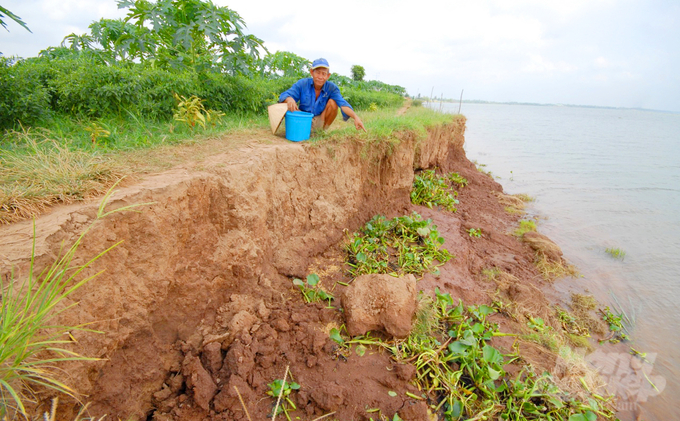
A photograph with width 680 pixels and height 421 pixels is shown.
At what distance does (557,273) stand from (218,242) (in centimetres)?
529

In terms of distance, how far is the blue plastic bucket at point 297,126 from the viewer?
398cm

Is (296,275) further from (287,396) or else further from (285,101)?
(285,101)

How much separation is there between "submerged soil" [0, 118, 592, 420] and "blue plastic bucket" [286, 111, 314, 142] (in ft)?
0.58

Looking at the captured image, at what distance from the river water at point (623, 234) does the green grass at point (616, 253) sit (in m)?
0.11

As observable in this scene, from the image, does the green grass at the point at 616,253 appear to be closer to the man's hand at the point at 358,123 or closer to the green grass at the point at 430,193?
the green grass at the point at 430,193

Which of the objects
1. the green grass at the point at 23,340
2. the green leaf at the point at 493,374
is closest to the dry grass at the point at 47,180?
the green grass at the point at 23,340

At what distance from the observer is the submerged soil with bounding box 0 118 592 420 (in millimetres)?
2039

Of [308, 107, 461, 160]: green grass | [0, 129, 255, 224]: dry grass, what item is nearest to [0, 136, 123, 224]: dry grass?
[0, 129, 255, 224]: dry grass

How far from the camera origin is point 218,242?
2805mm

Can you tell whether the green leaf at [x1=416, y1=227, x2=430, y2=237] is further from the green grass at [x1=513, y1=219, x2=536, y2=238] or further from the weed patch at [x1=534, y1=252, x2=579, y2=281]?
the green grass at [x1=513, y1=219, x2=536, y2=238]

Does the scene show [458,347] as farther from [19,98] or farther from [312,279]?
[19,98]

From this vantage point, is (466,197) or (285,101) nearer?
(285,101)

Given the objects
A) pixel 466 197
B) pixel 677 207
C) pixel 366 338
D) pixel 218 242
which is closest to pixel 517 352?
pixel 366 338

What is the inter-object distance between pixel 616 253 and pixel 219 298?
7.43 metres
